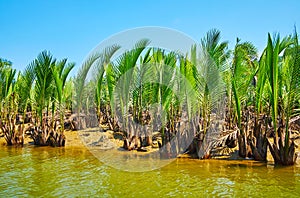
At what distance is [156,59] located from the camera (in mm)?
9633

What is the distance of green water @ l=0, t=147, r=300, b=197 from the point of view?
17.5 ft

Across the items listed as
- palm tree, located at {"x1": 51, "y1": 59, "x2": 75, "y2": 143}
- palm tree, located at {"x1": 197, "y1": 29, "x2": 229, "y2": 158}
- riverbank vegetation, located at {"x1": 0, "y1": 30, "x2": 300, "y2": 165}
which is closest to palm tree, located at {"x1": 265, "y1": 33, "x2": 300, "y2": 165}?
riverbank vegetation, located at {"x1": 0, "y1": 30, "x2": 300, "y2": 165}

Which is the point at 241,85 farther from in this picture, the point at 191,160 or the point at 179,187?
the point at 179,187

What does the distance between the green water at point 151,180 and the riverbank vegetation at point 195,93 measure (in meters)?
0.73

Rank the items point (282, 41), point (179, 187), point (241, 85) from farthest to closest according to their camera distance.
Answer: point (241, 85) → point (282, 41) → point (179, 187)

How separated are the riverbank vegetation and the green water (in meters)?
0.73

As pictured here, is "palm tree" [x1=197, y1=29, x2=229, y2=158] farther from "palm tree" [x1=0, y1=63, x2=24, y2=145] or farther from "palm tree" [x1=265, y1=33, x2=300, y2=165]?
"palm tree" [x1=0, y1=63, x2=24, y2=145]

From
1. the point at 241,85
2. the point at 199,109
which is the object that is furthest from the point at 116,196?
the point at 241,85

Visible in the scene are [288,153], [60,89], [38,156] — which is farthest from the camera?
[60,89]

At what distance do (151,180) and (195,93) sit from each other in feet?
10.5

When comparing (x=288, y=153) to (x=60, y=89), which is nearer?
(x=288, y=153)

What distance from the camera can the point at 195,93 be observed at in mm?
8562

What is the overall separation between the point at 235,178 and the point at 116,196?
259 centimetres

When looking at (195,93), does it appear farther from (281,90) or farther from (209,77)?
(281,90)
